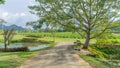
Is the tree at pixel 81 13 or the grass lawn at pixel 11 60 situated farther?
the tree at pixel 81 13

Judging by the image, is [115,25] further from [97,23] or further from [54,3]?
[54,3]

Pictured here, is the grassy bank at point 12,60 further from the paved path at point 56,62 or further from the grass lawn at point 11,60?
the paved path at point 56,62

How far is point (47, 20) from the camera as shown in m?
48.1

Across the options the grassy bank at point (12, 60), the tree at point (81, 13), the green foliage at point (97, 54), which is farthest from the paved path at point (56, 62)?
the tree at point (81, 13)

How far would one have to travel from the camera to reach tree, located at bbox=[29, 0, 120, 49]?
151ft

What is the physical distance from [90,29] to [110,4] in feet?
17.7

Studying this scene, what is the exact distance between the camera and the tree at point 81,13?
151 ft

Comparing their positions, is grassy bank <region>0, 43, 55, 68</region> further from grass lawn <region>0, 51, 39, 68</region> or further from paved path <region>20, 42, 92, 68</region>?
paved path <region>20, 42, 92, 68</region>

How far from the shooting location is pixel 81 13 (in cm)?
4759

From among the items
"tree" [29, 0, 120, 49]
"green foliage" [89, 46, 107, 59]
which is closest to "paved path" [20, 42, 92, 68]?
"green foliage" [89, 46, 107, 59]

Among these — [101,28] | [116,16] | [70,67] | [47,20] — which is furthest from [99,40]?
[70,67]

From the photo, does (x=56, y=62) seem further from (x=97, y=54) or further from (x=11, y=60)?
(x=97, y=54)

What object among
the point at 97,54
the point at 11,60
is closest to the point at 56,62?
the point at 11,60

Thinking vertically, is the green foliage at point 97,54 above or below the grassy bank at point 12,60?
below
